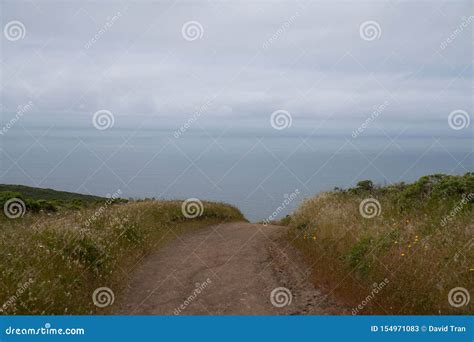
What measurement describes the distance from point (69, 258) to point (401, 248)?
24.1 ft

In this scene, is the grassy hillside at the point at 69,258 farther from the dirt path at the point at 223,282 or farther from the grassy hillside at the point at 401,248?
the grassy hillside at the point at 401,248

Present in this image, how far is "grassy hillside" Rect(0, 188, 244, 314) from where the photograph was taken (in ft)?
26.7

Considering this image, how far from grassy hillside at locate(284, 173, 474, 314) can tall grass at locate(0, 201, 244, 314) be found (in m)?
5.14

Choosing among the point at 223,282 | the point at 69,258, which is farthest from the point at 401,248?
the point at 69,258

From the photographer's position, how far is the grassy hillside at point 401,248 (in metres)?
8.45

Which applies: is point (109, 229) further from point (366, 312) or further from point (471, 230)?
point (471, 230)

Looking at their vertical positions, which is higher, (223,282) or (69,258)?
(223,282)

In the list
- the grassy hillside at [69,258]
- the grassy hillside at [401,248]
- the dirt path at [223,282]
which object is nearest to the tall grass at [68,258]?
the grassy hillside at [69,258]

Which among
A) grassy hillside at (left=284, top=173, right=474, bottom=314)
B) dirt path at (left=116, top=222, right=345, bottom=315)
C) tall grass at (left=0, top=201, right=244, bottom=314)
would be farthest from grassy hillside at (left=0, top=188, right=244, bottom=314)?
grassy hillside at (left=284, top=173, right=474, bottom=314)

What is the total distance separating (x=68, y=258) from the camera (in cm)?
1011

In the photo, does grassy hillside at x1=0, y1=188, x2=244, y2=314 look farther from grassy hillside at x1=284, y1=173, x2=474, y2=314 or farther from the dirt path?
grassy hillside at x1=284, y1=173, x2=474, y2=314

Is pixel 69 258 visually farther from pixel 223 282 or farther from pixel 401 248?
pixel 401 248

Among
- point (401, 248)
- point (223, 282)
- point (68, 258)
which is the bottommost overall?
point (68, 258)

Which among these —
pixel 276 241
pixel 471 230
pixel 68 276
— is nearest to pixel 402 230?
pixel 471 230
